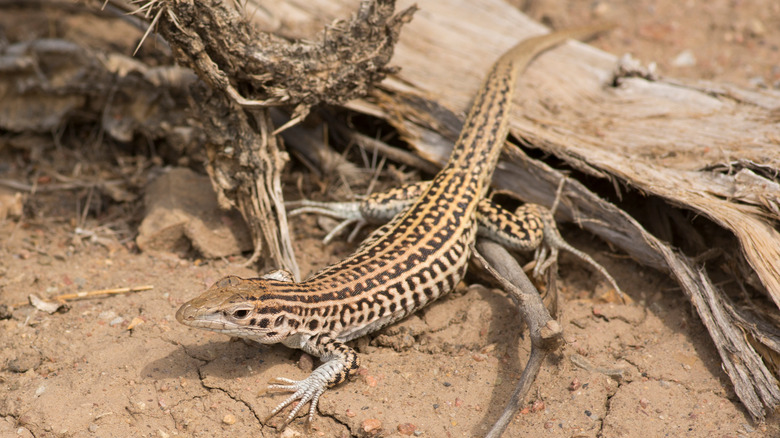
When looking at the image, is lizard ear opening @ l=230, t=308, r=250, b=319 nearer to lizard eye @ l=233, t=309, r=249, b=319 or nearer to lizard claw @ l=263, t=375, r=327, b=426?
lizard eye @ l=233, t=309, r=249, b=319

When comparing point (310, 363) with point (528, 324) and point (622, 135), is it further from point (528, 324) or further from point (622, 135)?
point (622, 135)

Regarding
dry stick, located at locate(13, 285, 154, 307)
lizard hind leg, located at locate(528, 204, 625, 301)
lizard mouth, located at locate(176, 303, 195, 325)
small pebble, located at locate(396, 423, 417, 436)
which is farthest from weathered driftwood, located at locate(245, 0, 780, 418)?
lizard mouth, located at locate(176, 303, 195, 325)

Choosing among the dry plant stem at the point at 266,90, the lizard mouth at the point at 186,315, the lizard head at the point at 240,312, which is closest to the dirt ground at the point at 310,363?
the lizard head at the point at 240,312

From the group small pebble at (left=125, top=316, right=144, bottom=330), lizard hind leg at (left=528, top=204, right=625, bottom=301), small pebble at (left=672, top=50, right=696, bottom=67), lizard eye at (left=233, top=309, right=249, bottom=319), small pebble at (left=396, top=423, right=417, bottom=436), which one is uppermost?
small pebble at (left=672, top=50, right=696, bottom=67)

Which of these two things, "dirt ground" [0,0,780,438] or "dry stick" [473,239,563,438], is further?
"dirt ground" [0,0,780,438]

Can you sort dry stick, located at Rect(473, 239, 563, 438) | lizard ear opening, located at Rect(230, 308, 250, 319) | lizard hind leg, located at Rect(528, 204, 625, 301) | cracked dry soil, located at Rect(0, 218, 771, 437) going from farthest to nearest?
lizard hind leg, located at Rect(528, 204, 625, 301), cracked dry soil, located at Rect(0, 218, 771, 437), lizard ear opening, located at Rect(230, 308, 250, 319), dry stick, located at Rect(473, 239, 563, 438)

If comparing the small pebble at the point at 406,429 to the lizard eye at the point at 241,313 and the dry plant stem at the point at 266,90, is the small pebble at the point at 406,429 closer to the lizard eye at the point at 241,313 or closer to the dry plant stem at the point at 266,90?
the lizard eye at the point at 241,313

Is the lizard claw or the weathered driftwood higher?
the weathered driftwood
